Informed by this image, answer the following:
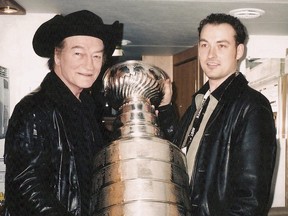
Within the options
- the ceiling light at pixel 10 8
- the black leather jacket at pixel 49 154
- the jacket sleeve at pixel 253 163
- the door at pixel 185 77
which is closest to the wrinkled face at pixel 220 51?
the jacket sleeve at pixel 253 163

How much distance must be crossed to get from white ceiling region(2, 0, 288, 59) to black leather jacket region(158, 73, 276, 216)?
2.16 ft

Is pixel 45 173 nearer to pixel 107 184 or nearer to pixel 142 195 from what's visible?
pixel 107 184

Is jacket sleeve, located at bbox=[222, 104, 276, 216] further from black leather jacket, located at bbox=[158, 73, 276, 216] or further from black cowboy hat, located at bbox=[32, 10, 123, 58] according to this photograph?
black cowboy hat, located at bbox=[32, 10, 123, 58]

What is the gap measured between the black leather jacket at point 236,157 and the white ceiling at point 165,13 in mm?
659

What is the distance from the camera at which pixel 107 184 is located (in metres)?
1.11

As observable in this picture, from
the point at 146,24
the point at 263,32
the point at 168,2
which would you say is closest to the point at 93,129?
the point at 168,2

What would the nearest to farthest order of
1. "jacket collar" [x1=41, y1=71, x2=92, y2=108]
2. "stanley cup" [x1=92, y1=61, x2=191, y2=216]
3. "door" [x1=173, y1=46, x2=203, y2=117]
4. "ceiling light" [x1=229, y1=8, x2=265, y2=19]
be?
"stanley cup" [x1=92, y1=61, x2=191, y2=216]
"jacket collar" [x1=41, y1=71, x2=92, y2=108]
"ceiling light" [x1=229, y1=8, x2=265, y2=19]
"door" [x1=173, y1=46, x2=203, y2=117]

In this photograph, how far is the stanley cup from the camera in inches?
41.8

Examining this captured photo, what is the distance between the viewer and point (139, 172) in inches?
42.7

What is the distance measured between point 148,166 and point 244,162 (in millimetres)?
292

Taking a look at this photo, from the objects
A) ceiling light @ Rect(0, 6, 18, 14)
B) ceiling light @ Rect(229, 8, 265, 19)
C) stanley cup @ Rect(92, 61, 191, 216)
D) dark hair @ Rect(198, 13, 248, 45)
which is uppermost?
ceiling light @ Rect(229, 8, 265, 19)

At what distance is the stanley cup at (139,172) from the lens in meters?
1.06

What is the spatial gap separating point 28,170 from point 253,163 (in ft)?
2.16

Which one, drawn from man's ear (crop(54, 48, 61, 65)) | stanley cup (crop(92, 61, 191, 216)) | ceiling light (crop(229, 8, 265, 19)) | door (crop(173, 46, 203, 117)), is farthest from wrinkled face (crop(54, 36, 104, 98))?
door (crop(173, 46, 203, 117))
